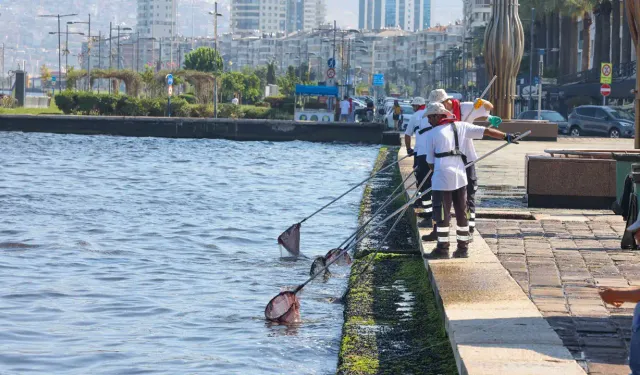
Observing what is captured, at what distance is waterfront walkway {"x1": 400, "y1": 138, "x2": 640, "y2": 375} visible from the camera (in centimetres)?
688

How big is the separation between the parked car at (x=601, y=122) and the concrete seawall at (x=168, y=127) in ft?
33.9

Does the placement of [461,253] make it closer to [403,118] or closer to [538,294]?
[538,294]

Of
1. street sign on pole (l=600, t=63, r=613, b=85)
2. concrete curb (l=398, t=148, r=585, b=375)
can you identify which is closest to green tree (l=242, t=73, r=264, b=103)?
street sign on pole (l=600, t=63, r=613, b=85)

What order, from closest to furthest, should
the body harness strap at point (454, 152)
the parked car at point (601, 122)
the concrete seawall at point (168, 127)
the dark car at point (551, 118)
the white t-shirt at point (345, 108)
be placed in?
the body harness strap at point (454, 152)
the parked car at point (601, 122)
the dark car at point (551, 118)
the concrete seawall at point (168, 127)
the white t-shirt at point (345, 108)

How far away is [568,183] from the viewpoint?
1620 centimetres

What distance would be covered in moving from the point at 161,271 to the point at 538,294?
5826 mm

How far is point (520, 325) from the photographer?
7691 mm

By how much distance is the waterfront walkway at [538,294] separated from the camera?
6.88 meters

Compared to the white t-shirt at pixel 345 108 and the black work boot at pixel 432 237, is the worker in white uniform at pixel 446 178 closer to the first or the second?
the black work boot at pixel 432 237

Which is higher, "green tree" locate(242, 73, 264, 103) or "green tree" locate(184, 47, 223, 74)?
Result: "green tree" locate(184, 47, 223, 74)

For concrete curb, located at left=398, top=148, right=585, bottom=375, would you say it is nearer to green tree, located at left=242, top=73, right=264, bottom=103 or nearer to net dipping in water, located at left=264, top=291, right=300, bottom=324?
net dipping in water, located at left=264, top=291, right=300, bottom=324

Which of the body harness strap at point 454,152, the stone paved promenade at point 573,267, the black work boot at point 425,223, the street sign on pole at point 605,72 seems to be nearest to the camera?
the stone paved promenade at point 573,267

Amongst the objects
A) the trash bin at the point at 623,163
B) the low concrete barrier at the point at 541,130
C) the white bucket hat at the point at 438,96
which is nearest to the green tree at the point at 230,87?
the low concrete barrier at the point at 541,130

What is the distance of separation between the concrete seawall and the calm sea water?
1852cm
